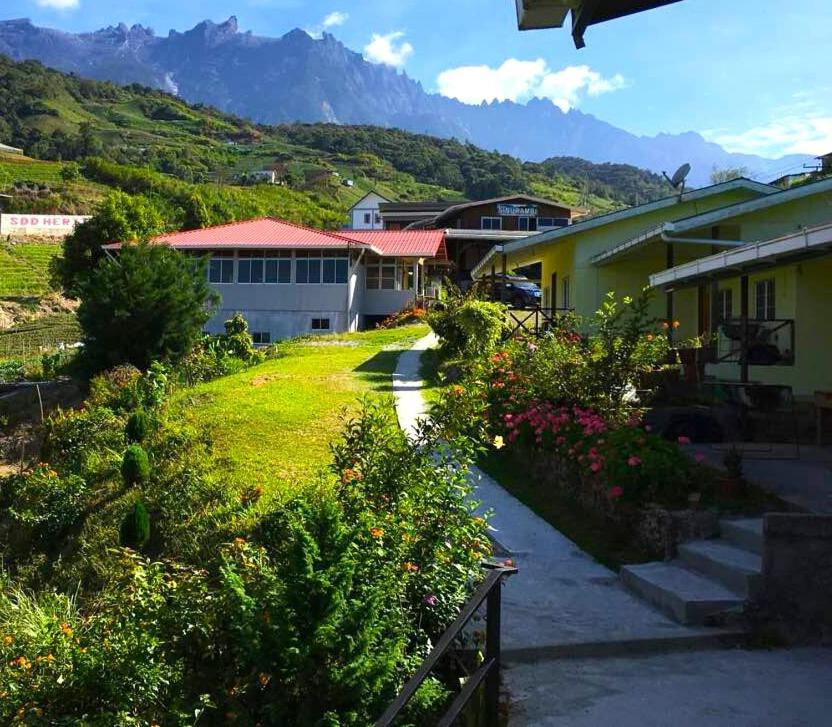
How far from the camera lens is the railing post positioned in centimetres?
344

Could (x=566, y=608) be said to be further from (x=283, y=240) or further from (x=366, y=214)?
(x=366, y=214)

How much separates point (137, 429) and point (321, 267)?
1961cm

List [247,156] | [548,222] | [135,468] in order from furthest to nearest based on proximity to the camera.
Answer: [247,156] < [548,222] < [135,468]

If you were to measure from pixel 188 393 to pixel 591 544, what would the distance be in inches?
464

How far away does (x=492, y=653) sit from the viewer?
3.43 meters

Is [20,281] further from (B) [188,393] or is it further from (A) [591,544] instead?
(A) [591,544]

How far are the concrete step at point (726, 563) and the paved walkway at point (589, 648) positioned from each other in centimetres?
41

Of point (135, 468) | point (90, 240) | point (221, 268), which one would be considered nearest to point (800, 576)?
point (135, 468)

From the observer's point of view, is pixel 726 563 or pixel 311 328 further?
pixel 311 328

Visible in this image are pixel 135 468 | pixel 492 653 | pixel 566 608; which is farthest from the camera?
pixel 135 468

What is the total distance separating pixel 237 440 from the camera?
12.1m

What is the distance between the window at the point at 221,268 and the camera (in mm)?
33000

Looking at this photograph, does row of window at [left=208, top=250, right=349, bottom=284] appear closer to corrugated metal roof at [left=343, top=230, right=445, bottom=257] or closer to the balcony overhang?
corrugated metal roof at [left=343, top=230, right=445, bottom=257]

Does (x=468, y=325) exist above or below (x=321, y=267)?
below
